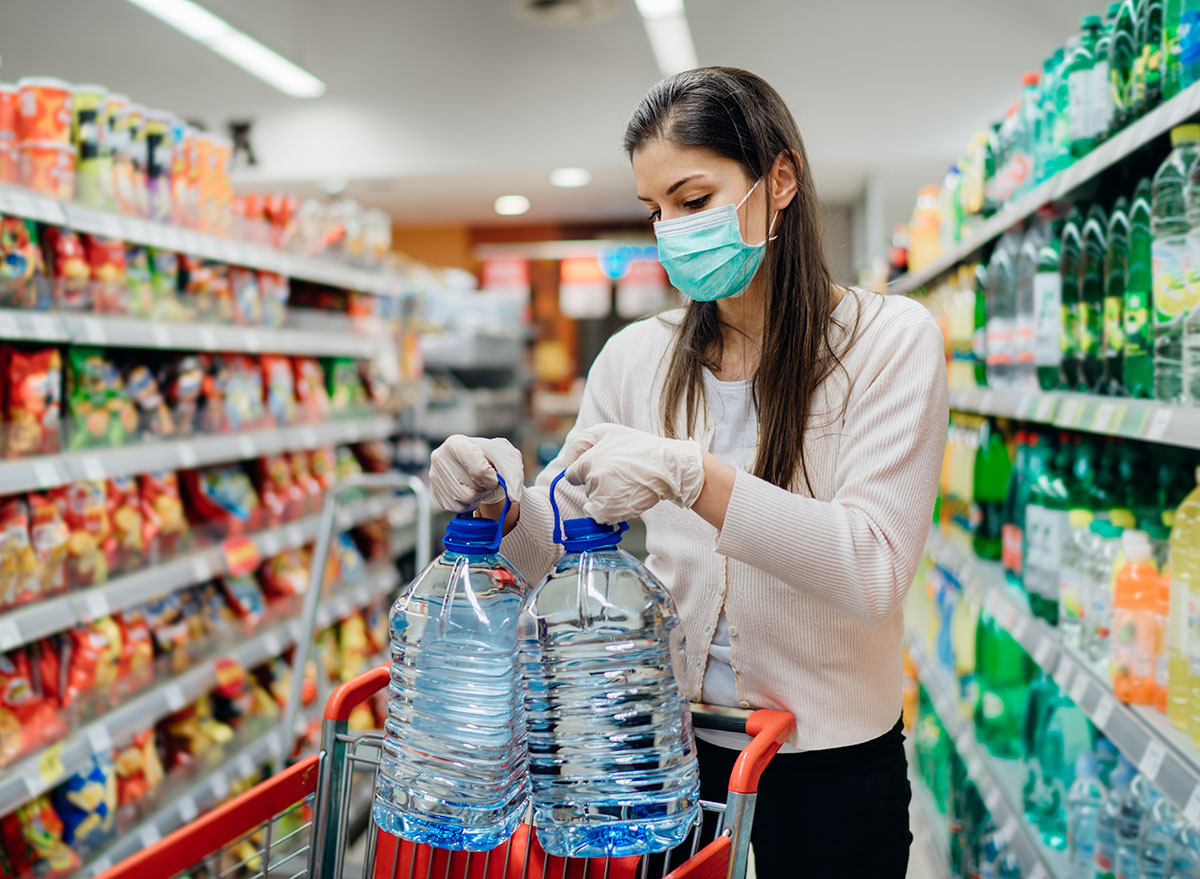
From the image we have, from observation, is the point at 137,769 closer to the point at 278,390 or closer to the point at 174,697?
the point at 174,697

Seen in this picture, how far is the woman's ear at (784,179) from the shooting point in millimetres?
1371

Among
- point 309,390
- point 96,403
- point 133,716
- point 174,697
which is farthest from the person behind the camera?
point 309,390

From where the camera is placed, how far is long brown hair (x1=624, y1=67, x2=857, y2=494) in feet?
4.29

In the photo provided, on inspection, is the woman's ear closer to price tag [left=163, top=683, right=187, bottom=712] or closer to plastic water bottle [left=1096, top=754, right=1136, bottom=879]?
plastic water bottle [left=1096, top=754, right=1136, bottom=879]

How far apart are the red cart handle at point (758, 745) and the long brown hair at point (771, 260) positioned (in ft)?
0.96

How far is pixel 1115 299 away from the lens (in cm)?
187

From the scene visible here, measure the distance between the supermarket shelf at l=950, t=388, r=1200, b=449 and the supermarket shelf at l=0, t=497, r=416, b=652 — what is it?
2.26 meters

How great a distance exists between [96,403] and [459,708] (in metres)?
2.17

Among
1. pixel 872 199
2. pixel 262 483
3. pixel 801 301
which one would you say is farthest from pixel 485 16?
pixel 801 301

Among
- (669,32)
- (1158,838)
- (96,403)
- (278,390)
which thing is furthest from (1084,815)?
(669,32)

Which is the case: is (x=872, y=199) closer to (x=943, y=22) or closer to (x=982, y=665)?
(x=943, y=22)

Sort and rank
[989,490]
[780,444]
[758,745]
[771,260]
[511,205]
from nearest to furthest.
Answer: [758,745], [780,444], [771,260], [989,490], [511,205]

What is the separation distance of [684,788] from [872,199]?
24.6 feet

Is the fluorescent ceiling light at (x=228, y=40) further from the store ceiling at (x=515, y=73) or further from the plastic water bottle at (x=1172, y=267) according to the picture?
the plastic water bottle at (x=1172, y=267)
